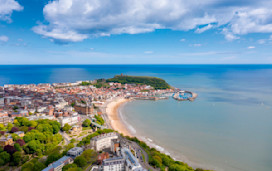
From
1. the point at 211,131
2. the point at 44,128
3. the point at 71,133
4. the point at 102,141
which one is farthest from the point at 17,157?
the point at 211,131

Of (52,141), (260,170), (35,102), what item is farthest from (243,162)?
(35,102)

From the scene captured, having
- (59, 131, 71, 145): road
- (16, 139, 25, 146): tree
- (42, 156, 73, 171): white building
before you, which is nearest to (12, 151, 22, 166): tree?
(16, 139, 25, 146): tree

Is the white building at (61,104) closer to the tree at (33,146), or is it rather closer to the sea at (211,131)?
the sea at (211,131)

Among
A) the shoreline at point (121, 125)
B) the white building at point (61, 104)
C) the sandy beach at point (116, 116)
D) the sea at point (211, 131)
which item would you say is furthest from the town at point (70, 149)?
the white building at point (61, 104)

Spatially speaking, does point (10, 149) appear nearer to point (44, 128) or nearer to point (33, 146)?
point (33, 146)

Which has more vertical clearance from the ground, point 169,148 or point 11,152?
point 11,152

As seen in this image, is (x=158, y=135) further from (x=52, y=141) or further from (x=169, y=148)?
(x=52, y=141)

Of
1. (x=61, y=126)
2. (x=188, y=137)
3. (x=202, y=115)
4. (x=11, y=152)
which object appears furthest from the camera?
(x=202, y=115)

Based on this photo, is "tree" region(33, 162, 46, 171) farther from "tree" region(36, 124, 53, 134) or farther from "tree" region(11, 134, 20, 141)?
"tree" region(36, 124, 53, 134)
